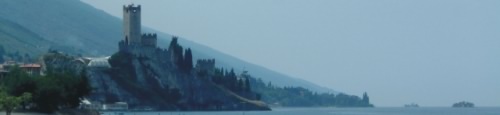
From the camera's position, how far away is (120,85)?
176 metres

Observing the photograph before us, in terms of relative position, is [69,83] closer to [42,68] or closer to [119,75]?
[42,68]

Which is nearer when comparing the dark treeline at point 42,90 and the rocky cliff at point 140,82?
the dark treeline at point 42,90

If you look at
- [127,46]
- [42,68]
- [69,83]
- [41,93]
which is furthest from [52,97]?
[127,46]

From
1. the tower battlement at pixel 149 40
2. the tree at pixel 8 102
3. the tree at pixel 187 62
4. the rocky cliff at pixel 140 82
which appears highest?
the tower battlement at pixel 149 40

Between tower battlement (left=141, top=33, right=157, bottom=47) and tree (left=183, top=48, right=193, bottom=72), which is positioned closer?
tower battlement (left=141, top=33, right=157, bottom=47)

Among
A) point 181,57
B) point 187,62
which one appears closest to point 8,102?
point 181,57

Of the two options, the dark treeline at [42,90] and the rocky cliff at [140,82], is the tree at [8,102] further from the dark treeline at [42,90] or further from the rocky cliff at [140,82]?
the rocky cliff at [140,82]

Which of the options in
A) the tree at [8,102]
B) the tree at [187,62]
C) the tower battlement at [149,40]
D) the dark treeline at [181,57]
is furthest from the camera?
the tree at [187,62]

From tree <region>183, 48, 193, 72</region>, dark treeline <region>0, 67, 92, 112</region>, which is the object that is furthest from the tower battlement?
dark treeline <region>0, 67, 92, 112</region>

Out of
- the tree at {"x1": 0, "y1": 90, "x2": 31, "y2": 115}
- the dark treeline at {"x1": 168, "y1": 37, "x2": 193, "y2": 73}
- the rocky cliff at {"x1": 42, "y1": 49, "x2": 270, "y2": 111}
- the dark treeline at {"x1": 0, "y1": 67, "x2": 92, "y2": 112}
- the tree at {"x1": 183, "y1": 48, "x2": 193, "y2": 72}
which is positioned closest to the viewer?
the tree at {"x1": 0, "y1": 90, "x2": 31, "y2": 115}

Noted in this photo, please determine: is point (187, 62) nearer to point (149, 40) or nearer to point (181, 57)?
point (181, 57)

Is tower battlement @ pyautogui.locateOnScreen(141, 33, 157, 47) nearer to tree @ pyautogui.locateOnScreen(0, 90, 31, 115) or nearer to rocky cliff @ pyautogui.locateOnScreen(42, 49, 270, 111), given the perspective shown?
rocky cliff @ pyautogui.locateOnScreen(42, 49, 270, 111)

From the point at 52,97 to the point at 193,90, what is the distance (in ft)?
360

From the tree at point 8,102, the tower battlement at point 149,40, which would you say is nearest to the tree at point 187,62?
the tower battlement at point 149,40
